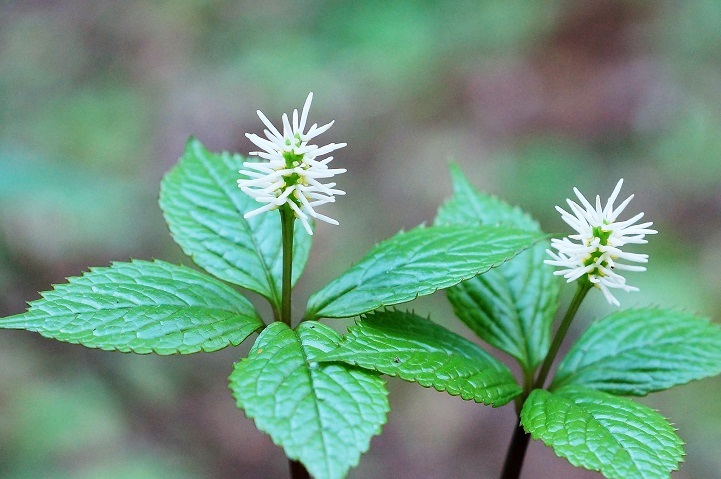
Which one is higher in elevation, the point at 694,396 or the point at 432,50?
the point at 432,50

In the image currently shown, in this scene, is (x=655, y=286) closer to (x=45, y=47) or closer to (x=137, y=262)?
(x=137, y=262)

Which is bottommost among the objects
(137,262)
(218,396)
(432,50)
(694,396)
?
(137,262)

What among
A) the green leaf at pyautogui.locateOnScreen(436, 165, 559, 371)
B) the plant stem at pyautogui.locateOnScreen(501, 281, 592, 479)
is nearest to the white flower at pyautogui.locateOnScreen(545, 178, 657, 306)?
the plant stem at pyautogui.locateOnScreen(501, 281, 592, 479)

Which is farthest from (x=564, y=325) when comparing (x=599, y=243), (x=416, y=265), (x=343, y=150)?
(x=343, y=150)

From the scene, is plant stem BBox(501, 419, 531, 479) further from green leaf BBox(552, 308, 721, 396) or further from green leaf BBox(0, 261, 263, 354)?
green leaf BBox(0, 261, 263, 354)

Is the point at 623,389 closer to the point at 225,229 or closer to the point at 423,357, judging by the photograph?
the point at 423,357

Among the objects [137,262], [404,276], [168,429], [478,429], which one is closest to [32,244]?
[168,429]
